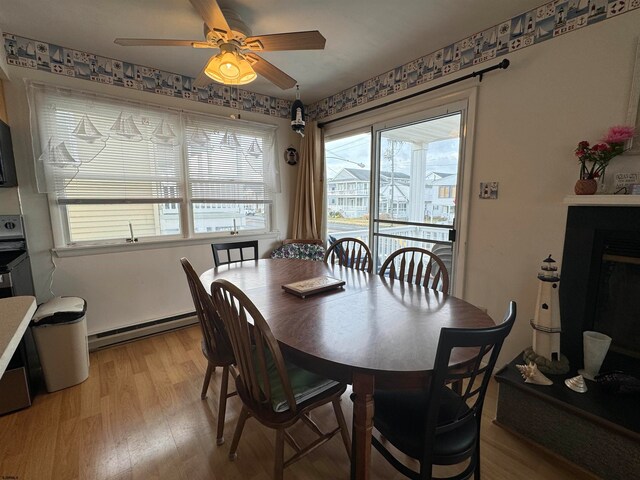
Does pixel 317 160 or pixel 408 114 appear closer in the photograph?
pixel 408 114

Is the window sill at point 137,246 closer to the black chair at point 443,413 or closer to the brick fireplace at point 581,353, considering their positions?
the black chair at point 443,413

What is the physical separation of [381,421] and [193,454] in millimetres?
1075

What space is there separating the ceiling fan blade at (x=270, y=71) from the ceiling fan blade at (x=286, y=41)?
126mm

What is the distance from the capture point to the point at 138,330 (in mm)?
2770

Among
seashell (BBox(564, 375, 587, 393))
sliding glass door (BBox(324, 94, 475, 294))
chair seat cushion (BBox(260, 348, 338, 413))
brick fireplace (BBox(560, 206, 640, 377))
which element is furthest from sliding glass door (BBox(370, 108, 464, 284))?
chair seat cushion (BBox(260, 348, 338, 413))

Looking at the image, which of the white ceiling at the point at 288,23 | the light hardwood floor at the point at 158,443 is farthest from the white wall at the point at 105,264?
the light hardwood floor at the point at 158,443

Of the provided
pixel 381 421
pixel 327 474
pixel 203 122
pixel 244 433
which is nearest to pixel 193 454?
pixel 244 433

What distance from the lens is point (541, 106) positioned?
6.07ft

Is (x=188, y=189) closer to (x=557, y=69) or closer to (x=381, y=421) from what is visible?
(x=381, y=421)

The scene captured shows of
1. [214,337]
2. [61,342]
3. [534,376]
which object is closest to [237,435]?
[214,337]

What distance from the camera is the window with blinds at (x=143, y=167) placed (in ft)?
7.64

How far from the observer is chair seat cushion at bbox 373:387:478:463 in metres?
1.01

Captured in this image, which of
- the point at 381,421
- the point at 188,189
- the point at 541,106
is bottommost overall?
the point at 381,421

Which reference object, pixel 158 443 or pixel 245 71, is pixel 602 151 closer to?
pixel 245 71
